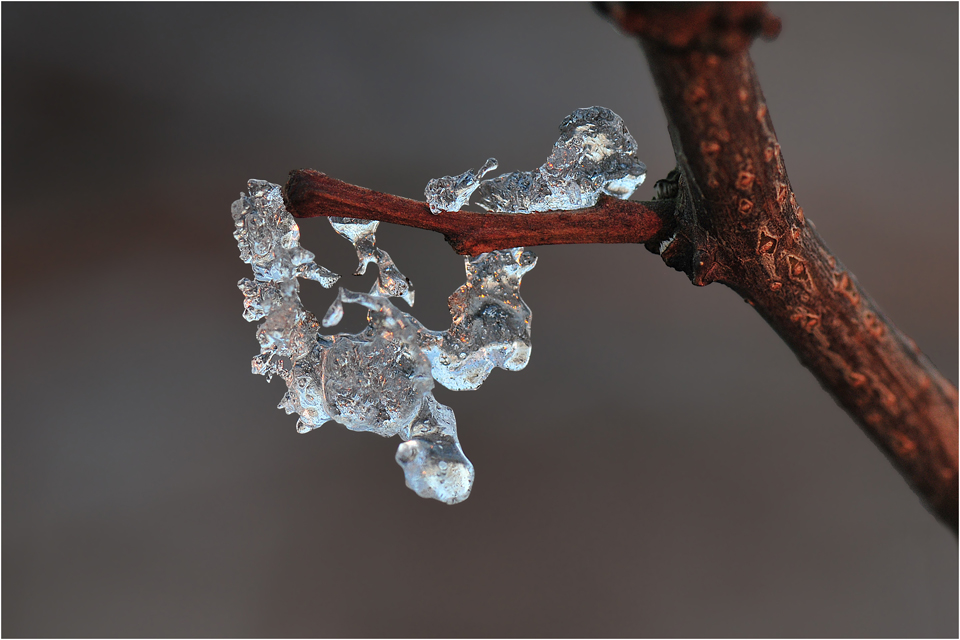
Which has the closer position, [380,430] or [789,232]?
[789,232]

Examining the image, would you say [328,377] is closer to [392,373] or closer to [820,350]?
[392,373]

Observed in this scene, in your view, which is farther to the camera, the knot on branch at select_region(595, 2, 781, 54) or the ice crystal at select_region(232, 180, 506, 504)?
the ice crystal at select_region(232, 180, 506, 504)

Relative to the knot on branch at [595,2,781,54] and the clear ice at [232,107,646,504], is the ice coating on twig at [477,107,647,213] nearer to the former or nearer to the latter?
the clear ice at [232,107,646,504]

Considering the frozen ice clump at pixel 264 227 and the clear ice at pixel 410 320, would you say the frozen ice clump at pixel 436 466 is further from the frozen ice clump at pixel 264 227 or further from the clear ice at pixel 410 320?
the frozen ice clump at pixel 264 227

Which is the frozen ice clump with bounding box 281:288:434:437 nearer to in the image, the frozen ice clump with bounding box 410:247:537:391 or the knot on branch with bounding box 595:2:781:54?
the frozen ice clump with bounding box 410:247:537:391

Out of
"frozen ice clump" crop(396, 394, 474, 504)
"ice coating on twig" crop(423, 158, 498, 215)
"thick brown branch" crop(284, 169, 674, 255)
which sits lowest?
"frozen ice clump" crop(396, 394, 474, 504)

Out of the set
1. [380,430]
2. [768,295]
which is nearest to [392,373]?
[380,430]

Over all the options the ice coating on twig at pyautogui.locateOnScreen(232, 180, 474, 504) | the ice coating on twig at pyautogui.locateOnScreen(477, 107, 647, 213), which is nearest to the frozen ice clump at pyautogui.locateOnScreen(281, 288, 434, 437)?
the ice coating on twig at pyautogui.locateOnScreen(232, 180, 474, 504)

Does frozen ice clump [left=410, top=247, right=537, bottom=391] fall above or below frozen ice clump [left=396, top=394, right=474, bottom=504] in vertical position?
above
